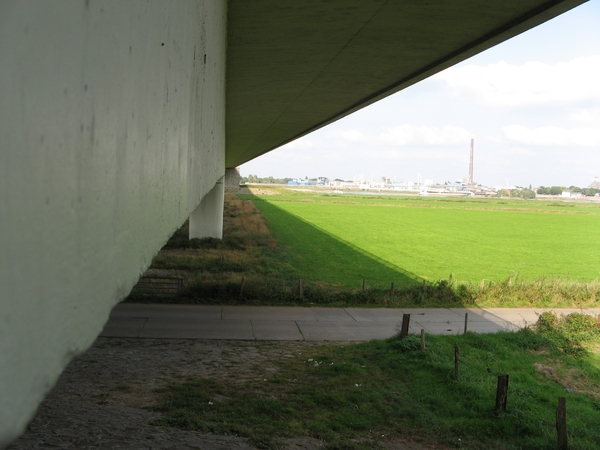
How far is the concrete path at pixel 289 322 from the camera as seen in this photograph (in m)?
17.2

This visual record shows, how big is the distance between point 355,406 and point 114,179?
11.1 meters

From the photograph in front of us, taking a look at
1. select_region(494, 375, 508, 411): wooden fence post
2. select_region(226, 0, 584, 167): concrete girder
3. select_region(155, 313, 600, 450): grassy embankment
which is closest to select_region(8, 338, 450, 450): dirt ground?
select_region(155, 313, 600, 450): grassy embankment

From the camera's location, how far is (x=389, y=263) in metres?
39.1

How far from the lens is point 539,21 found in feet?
24.1

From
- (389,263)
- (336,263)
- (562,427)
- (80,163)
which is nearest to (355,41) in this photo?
(562,427)

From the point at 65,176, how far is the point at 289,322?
59.6 feet

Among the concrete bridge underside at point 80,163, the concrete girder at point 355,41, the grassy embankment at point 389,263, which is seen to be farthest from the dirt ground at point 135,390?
the concrete bridge underside at point 80,163

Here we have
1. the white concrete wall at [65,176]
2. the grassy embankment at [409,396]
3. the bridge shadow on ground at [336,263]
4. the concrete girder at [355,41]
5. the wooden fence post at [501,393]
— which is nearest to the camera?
the white concrete wall at [65,176]

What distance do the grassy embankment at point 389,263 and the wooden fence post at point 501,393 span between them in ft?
36.3

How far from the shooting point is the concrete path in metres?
17.2

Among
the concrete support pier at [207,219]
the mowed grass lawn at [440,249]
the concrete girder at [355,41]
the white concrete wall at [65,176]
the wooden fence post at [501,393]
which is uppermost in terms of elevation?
the concrete girder at [355,41]

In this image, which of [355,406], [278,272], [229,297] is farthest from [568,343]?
[278,272]

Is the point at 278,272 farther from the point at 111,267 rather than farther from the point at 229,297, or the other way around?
the point at 111,267

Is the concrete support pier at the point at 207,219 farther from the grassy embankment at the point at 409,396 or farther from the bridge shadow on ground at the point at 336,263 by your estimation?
the grassy embankment at the point at 409,396
